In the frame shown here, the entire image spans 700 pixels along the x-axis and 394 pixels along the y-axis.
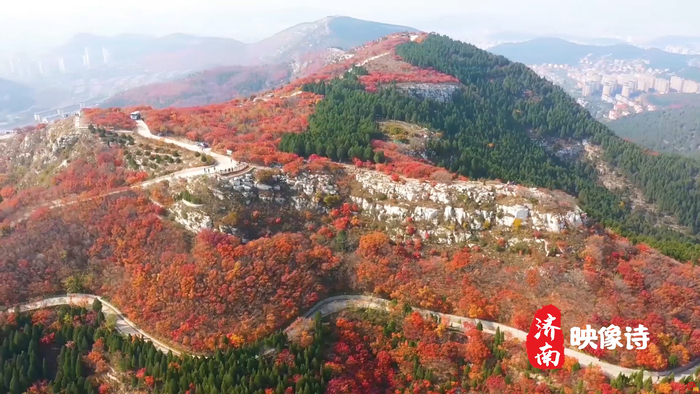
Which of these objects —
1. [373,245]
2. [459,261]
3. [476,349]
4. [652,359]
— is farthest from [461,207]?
[652,359]

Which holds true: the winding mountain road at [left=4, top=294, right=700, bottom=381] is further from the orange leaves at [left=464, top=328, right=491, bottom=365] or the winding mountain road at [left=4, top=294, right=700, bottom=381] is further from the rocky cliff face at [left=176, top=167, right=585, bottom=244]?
the rocky cliff face at [left=176, top=167, right=585, bottom=244]

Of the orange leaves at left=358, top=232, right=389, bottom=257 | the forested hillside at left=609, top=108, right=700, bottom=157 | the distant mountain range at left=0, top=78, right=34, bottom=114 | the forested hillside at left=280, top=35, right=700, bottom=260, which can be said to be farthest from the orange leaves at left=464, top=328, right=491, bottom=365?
the distant mountain range at left=0, top=78, right=34, bottom=114

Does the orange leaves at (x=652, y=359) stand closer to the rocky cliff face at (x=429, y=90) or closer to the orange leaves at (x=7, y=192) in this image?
the rocky cliff face at (x=429, y=90)

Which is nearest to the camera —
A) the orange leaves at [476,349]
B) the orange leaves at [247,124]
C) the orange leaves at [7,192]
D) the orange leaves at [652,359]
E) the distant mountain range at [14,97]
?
the orange leaves at [652,359]

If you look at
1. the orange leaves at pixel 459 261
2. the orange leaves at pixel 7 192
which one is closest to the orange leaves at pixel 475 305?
the orange leaves at pixel 459 261

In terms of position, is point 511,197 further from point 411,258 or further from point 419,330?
point 419,330

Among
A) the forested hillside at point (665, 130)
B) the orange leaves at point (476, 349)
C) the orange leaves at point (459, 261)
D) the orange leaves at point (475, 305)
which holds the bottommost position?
the forested hillside at point (665, 130)

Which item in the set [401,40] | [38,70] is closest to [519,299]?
[401,40]
